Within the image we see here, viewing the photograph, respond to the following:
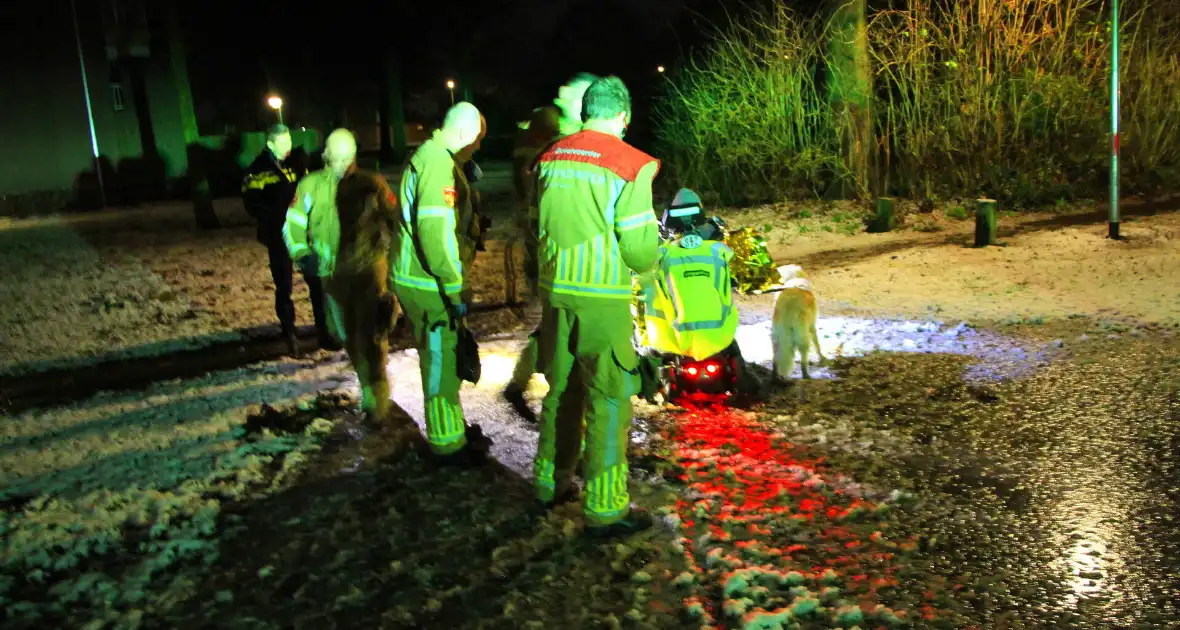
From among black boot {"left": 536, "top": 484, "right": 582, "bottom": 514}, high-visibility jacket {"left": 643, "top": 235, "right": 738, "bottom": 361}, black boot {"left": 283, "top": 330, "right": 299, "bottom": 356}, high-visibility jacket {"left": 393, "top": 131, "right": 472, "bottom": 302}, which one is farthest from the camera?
black boot {"left": 283, "top": 330, "right": 299, "bottom": 356}

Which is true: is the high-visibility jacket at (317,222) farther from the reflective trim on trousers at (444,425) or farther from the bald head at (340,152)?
the reflective trim on trousers at (444,425)

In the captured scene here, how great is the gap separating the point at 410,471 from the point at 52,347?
543cm

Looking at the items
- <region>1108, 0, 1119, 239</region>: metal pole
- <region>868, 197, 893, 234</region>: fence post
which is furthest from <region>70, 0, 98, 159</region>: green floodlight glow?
<region>1108, 0, 1119, 239</region>: metal pole

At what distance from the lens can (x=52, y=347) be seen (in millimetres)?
8734

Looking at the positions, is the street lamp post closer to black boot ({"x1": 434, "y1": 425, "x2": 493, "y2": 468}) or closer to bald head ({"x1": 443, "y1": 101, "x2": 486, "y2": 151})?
bald head ({"x1": 443, "y1": 101, "x2": 486, "y2": 151})

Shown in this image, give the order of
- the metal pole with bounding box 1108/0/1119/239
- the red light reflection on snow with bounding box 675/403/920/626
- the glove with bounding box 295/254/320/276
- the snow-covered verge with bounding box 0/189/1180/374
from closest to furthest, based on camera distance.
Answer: the red light reflection on snow with bounding box 675/403/920/626
the glove with bounding box 295/254/320/276
the snow-covered verge with bounding box 0/189/1180/374
the metal pole with bounding box 1108/0/1119/239

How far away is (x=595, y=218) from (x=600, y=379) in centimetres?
73

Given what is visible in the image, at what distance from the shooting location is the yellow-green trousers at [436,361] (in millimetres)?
4949

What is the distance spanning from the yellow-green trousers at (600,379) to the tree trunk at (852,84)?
12505 millimetres

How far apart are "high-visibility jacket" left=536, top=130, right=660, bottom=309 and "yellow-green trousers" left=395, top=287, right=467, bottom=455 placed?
0.92 meters

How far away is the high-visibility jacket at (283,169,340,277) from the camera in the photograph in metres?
5.74

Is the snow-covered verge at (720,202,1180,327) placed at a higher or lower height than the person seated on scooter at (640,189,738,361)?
lower

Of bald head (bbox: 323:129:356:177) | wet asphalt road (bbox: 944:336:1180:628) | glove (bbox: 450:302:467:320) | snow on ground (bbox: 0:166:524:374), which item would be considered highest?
bald head (bbox: 323:129:356:177)

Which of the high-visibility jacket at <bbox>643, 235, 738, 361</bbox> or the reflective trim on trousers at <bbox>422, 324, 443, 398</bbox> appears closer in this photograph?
the reflective trim on trousers at <bbox>422, 324, 443, 398</bbox>
